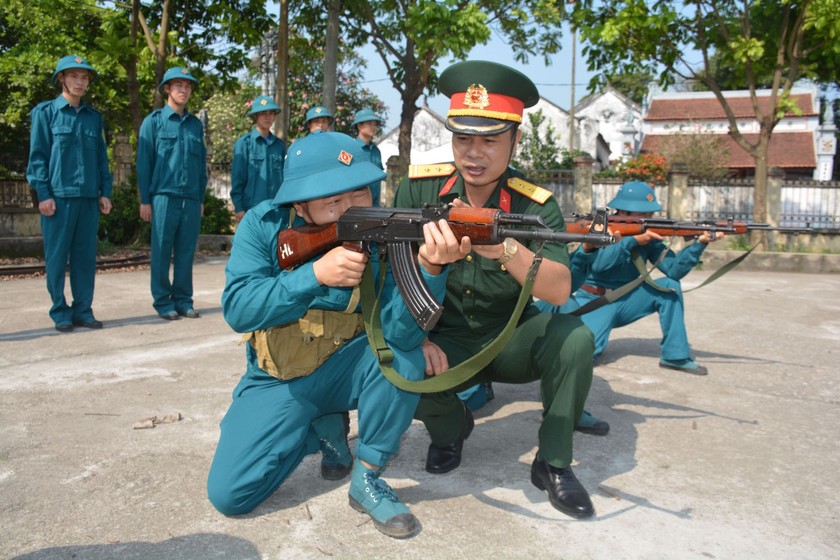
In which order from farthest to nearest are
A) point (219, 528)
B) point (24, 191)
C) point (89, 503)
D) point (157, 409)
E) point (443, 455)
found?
1. point (24, 191)
2. point (157, 409)
3. point (443, 455)
4. point (89, 503)
5. point (219, 528)

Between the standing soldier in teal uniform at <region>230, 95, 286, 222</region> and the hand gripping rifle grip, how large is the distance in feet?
17.7

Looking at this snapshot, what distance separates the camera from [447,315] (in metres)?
3.35

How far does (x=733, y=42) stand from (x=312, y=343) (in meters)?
12.5

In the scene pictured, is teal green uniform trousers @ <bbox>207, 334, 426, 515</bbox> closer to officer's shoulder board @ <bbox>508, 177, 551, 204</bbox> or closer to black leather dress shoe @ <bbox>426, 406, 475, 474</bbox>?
black leather dress shoe @ <bbox>426, 406, 475, 474</bbox>

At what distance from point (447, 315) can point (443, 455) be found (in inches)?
25.1

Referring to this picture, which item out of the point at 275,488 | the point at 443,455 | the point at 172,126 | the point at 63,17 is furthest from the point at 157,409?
the point at 63,17

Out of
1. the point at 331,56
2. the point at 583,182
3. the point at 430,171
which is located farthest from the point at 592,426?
the point at 583,182

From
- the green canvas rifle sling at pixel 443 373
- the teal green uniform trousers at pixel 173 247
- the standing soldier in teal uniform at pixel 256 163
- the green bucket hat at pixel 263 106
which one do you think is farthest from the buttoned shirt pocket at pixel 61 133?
the green canvas rifle sling at pixel 443 373

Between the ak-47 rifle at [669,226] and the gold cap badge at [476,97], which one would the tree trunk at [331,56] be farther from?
the gold cap badge at [476,97]

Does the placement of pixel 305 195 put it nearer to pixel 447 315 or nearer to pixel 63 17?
pixel 447 315

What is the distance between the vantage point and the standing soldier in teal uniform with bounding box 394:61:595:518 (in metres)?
2.90

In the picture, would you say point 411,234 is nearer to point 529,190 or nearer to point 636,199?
point 529,190

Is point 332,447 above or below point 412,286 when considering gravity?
below

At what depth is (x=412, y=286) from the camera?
267 cm
